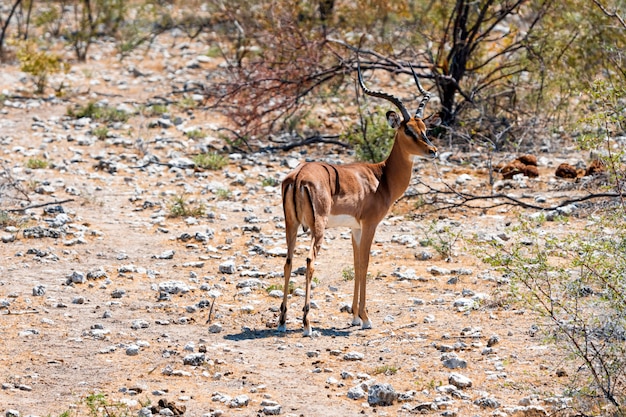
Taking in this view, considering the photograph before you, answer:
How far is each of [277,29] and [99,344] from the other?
9.99m

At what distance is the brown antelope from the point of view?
31.0 feet

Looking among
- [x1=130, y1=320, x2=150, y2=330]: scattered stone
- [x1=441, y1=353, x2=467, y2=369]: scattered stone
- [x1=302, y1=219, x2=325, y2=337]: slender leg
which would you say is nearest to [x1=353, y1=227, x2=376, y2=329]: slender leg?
[x1=302, y1=219, x2=325, y2=337]: slender leg

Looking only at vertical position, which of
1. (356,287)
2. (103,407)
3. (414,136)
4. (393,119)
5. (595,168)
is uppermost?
(393,119)

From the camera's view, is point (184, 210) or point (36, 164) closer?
point (184, 210)

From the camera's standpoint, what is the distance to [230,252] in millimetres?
12250

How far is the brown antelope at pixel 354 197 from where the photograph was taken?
9.45 m

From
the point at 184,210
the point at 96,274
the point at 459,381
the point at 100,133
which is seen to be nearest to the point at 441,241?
the point at 184,210

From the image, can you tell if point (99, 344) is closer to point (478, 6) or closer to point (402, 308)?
point (402, 308)

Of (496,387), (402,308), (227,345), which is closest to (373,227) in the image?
(402,308)

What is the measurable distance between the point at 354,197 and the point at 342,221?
11.3 inches

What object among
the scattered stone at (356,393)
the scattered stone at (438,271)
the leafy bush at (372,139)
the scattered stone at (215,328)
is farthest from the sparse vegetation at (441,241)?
the scattered stone at (356,393)

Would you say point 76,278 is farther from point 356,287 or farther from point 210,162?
point 210,162

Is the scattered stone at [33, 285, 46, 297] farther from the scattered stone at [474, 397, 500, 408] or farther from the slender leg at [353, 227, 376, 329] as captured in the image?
the scattered stone at [474, 397, 500, 408]

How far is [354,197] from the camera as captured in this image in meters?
10.0
